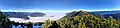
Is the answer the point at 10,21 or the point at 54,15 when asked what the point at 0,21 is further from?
the point at 54,15

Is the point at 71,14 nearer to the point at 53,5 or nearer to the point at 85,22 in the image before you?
the point at 53,5

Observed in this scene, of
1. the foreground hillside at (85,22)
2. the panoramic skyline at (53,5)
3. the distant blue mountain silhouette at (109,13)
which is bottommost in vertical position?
the foreground hillside at (85,22)

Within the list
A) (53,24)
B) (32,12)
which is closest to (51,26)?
(53,24)

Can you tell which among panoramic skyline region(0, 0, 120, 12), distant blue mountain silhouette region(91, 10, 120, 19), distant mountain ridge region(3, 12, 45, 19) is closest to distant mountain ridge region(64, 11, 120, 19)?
distant blue mountain silhouette region(91, 10, 120, 19)

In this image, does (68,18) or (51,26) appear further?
(68,18)

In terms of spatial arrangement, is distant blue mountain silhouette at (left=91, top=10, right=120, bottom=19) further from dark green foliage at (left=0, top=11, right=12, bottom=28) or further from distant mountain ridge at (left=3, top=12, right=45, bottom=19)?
dark green foliage at (left=0, top=11, right=12, bottom=28)

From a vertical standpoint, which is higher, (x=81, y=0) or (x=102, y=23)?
(x=81, y=0)

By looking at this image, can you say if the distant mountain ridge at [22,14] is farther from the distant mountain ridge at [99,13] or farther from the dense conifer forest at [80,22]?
the distant mountain ridge at [99,13]

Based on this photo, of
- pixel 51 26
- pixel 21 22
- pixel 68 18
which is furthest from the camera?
pixel 21 22

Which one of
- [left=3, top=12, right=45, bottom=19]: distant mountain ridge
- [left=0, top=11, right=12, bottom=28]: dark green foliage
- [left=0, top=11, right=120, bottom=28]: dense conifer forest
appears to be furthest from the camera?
[left=3, top=12, right=45, bottom=19]: distant mountain ridge

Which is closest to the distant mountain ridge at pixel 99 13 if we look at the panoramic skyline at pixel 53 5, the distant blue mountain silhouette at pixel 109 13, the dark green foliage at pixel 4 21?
the distant blue mountain silhouette at pixel 109 13

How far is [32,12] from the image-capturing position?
4.98 m

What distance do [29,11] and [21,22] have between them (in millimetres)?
245

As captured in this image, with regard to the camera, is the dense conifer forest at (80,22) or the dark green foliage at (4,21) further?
the dark green foliage at (4,21)
